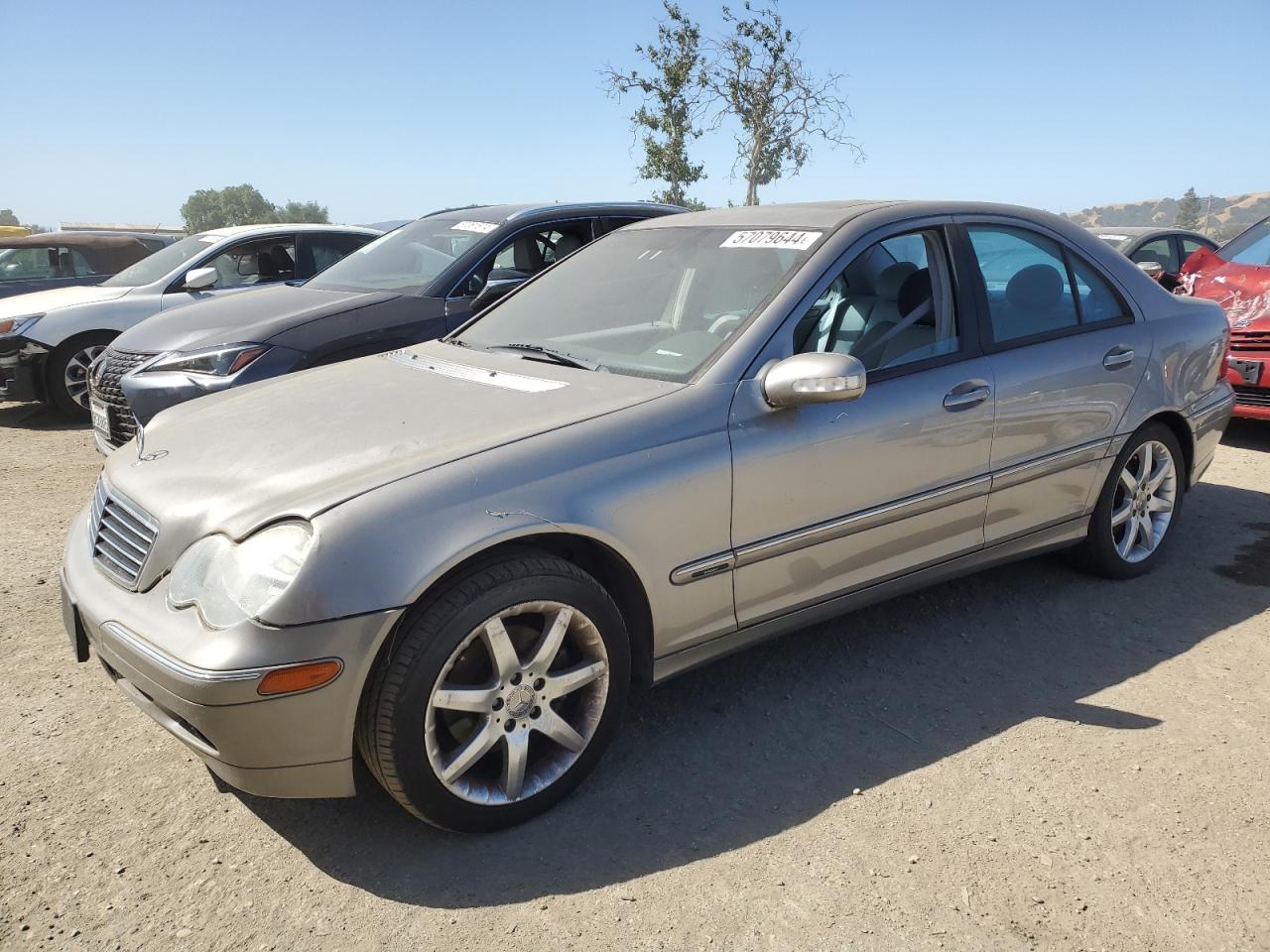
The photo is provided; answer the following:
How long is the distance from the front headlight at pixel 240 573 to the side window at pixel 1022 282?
8.36 feet

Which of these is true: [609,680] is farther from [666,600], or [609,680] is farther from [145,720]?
[145,720]

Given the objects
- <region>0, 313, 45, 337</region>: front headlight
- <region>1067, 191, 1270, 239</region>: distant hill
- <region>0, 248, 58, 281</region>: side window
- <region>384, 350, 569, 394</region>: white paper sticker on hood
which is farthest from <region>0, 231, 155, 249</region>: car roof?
<region>1067, 191, 1270, 239</region>: distant hill

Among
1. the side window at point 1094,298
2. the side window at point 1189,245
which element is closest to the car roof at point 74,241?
the side window at point 1094,298

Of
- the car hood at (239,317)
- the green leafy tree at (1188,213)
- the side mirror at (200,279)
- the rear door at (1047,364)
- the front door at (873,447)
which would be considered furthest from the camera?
the green leafy tree at (1188,213)

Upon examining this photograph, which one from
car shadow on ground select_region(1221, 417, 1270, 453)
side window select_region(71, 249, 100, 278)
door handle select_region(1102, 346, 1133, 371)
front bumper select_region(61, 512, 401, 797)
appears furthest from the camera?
side window select_region(71, 249, 100, 278)

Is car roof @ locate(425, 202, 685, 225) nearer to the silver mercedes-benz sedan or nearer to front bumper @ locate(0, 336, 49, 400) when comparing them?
the silver mercedes-benz sedan

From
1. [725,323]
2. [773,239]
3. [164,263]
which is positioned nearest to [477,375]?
[725,323]

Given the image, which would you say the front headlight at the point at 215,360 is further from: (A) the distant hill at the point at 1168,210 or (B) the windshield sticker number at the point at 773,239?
(A) the distant hill at the point at 1168,210

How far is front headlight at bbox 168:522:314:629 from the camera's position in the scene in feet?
7.50

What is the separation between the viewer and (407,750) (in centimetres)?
241

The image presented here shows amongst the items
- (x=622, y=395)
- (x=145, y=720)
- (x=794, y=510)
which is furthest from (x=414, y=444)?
(x=145, y=720)

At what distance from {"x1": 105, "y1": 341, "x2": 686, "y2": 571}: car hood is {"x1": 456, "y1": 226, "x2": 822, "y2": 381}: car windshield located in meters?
0.18

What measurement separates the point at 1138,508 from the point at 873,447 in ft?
6.05

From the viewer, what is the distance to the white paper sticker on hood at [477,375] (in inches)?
121
